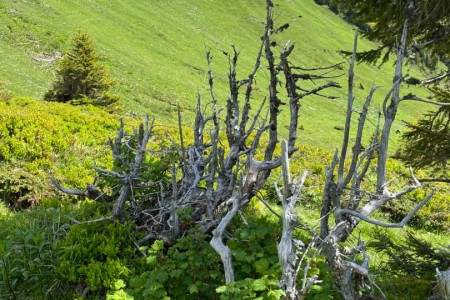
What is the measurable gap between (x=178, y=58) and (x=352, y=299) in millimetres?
46549

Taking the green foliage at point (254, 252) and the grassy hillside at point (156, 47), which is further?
the grassy hillside at point (156, 47)

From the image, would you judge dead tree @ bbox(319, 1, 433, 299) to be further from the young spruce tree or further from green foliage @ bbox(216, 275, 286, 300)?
the young spruce tree

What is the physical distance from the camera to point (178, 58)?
47.9 meters

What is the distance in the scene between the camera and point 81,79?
2239cm

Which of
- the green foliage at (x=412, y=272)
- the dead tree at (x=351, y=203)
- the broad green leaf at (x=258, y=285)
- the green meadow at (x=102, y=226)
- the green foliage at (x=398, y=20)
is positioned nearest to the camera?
the broad green leaf at (x=258, y=285)

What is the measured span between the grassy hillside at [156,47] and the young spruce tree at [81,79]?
2388mm

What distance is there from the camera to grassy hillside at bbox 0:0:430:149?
29766 millimetres

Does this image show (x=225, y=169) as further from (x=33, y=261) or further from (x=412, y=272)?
(x=412, y=272)

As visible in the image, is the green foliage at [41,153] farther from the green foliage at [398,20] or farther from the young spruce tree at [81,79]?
the young spruce tree at [81,79]

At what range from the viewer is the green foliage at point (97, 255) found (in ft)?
14.2

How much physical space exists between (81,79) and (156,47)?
2723 centimetres

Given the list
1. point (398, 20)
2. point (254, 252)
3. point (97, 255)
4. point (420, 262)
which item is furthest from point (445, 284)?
point (398, 20)

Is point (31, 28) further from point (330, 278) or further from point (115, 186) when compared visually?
point (330, 278)

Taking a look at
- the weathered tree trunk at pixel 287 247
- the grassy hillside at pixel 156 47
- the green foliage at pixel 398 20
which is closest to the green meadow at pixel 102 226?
the weathered tree trunk at pixel 287 247
